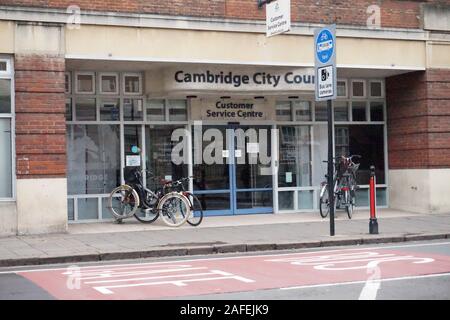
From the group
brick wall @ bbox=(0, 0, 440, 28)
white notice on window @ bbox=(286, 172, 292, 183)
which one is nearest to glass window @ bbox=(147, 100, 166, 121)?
brick wall @ bbox=(0, 0, 440, 28)

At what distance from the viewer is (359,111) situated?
1991 centimetres

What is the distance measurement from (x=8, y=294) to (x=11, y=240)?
216 inches

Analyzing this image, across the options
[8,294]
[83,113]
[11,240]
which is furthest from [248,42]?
[8,294]

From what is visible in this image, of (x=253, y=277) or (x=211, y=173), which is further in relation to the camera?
(x=211, y=173)

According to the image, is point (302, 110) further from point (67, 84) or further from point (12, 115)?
point (12, 115)

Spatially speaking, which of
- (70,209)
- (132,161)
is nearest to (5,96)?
(70,209)

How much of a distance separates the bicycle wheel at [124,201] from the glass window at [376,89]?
26.0ft

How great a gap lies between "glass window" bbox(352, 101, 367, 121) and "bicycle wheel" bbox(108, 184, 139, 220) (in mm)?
7210

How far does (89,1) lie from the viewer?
15.3 meters

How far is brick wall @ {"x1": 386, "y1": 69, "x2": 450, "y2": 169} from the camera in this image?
1847 centimetres

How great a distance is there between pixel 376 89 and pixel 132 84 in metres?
7.26

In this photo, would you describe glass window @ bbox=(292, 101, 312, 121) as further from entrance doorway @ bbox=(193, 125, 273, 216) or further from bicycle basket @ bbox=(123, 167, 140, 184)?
bicycle basket @ bbox=(123, 167, 140, 184)

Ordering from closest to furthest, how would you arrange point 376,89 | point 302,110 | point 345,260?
point 345,260, point 302,110, point 376,89

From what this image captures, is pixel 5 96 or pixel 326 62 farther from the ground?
pixel 326 62
